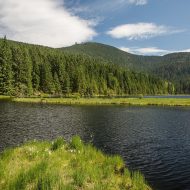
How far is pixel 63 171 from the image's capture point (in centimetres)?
1778

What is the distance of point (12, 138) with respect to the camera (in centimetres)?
3381

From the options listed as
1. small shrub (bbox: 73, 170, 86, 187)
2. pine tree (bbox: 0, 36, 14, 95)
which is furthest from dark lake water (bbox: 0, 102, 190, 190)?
pine tree (bbox: 0, 36, 14, 95)

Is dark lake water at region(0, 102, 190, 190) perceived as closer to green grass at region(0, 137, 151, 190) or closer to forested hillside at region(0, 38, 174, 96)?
green grass at region(0, 137, 151, 190)

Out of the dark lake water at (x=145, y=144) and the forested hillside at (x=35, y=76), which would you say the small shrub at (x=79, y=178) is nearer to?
the dark lake water at (x=145, y=144)

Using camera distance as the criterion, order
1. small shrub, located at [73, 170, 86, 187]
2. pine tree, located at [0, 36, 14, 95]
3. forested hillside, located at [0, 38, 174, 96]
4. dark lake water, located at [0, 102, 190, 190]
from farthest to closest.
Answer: forested hillside, located at [0, 38, 174, 96] < pine tree, located at [0, 36, 14, 95] < dark lake water, located at [0, 102, 190, 190] < small shrub, located at [73, 170, 86, 187]

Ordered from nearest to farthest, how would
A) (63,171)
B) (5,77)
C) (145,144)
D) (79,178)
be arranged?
(79,178), (63,171), (145,144), (5,77)

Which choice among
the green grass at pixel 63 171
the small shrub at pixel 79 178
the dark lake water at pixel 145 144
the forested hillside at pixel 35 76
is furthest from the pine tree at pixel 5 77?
the small shrub at pixel 79 178

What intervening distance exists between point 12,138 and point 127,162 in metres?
15.8

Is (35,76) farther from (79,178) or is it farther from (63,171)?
(79,178)

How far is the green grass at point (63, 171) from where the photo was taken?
48.1 ft

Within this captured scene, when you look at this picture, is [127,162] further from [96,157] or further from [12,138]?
[12,138]

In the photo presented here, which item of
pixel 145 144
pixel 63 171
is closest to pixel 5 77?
pixel 145 144

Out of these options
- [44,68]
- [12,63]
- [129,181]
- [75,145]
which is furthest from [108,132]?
[44,68]

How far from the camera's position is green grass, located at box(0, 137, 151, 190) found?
14.6 meters
